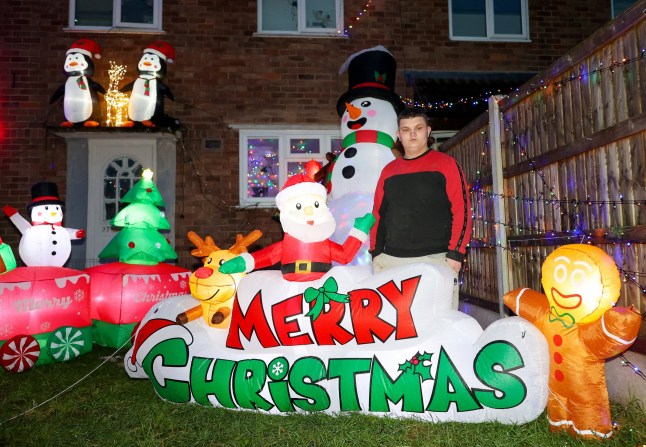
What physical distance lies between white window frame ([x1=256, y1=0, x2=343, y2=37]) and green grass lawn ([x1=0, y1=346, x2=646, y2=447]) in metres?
6.51

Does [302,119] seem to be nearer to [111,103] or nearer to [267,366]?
[111,103]

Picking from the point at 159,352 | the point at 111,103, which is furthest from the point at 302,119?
the point at 159,352

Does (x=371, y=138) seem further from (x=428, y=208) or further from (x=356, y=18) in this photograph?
(x=356, y=18)

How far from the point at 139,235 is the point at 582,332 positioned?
15.4ft

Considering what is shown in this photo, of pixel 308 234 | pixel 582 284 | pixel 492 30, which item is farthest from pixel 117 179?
pixel 582 284

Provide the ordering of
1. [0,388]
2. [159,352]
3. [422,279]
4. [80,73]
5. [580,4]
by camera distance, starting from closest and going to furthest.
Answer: [422,279] → [159,352] → [0,388] → [80,73] → [580,4]

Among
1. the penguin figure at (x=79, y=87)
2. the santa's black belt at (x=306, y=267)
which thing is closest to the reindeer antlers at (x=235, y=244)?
the santa's black belt at (x=306, y=267)

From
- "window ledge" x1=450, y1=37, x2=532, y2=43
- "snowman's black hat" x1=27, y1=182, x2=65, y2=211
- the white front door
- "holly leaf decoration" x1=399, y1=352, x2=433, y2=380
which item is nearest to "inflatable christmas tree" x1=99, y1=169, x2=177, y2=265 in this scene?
"snowman's black hat" x1=27, y1=182, x2=65, y2=211

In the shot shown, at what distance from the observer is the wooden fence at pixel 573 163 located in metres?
2.83

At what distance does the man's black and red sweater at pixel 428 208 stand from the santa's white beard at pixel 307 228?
48cm

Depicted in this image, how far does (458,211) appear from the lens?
3199mm

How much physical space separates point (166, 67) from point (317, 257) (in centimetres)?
610

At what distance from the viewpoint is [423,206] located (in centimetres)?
328

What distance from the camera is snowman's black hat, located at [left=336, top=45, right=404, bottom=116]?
5.14m
